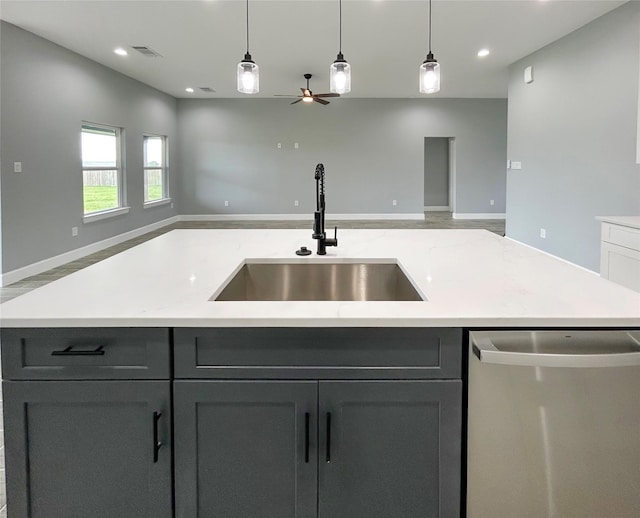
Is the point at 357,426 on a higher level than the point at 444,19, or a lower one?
lower

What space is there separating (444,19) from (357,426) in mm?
5368

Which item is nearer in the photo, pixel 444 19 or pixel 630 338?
pixel 630 338

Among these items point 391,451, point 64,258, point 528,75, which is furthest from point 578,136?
point 64,258

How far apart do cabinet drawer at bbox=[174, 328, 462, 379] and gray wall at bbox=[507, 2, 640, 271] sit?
4574 millimetres

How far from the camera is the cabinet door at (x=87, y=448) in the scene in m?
1.29

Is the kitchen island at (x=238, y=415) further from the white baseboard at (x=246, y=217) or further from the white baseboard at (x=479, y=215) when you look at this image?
the white baseboard at (x=479, y=215)

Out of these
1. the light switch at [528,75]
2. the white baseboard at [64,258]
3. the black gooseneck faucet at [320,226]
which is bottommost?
the white baseboard at [64,258]

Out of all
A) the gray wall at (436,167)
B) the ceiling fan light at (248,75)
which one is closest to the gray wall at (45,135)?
the ceiling fan light at (248,75)

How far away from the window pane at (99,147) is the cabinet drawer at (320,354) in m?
7.19

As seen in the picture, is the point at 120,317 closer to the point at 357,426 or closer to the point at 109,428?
the point at 109,428

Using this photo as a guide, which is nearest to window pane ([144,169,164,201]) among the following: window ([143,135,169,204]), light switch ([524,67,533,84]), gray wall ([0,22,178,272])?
window ([143,135,169,204])

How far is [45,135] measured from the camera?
21.1 feet

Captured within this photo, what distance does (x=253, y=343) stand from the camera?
1.29 meters

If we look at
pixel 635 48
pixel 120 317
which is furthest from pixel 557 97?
pixel 120 317
